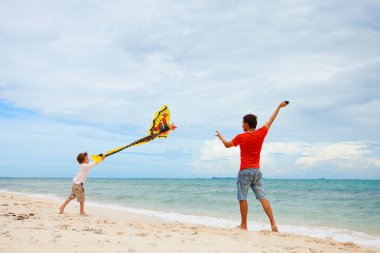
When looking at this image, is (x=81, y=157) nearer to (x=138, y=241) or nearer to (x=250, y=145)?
(x=138, y=241)

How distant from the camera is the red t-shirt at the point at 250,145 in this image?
209 inches

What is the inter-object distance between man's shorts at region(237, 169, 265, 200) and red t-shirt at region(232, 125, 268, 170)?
0.09 m

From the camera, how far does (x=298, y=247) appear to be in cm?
443

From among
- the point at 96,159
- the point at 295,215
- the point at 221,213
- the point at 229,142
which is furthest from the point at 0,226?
the point at 295,215

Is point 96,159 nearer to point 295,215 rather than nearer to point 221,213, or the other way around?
point 221,213

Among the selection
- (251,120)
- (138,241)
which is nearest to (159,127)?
(251,120)

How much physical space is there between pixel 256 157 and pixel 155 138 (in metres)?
1.99

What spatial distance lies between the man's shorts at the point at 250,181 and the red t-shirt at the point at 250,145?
0.30 ft

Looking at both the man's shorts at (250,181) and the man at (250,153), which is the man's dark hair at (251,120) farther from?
the man's shorts at (250,181)

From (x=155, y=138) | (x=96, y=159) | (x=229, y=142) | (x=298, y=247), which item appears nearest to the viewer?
(x=298, y=247)

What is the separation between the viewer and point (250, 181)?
5363mm

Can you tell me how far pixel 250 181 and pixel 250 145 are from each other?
1.84 ft

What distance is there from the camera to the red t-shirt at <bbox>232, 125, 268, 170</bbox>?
209 inches

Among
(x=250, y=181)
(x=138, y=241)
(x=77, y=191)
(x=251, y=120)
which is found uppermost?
(x=251, y=120)
